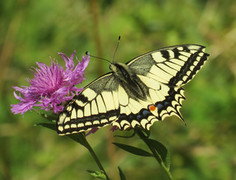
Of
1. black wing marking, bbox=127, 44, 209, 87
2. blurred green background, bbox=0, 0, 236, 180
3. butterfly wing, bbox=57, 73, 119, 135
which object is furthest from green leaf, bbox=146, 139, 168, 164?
blurred green background, bbox=0, 0, 236, 180

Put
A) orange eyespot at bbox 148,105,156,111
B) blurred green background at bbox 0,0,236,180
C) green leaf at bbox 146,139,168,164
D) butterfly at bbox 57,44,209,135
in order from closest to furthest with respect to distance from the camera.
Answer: green leaf at bbox 146,139,168,164 < butterfly at bbox 57,44,209,135 < orange eyespot at bbox 148,105,156,111 < blurred green background at bbox 0,0,236,180

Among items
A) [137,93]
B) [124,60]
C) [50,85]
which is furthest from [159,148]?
[124,60]

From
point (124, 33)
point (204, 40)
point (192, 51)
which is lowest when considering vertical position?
point (192, 51)

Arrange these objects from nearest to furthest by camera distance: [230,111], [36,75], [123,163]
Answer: [36,75]
[230,111]
[123,163]

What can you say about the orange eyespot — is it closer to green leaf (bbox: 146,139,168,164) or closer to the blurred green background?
green leaf (bbox: 146,139,168,164)

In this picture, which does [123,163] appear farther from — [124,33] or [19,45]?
[19,45]

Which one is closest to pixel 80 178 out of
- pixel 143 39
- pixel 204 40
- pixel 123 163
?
pixel 123 163

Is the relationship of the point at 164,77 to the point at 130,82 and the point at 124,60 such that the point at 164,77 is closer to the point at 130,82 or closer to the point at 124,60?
the point at 130,82
